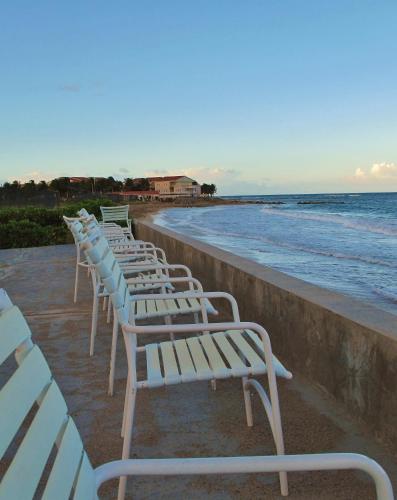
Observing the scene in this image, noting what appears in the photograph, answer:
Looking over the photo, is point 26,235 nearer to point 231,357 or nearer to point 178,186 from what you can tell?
point 231,357

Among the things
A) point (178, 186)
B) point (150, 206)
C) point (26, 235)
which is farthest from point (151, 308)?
point (178, 186)

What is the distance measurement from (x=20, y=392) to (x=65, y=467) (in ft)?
0.62

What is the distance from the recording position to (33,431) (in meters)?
1.02

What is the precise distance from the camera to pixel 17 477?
896 millimetres

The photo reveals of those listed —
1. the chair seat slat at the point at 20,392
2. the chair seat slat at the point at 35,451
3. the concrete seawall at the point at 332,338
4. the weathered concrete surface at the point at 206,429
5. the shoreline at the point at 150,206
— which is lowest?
the shoreline at the point at 150,206

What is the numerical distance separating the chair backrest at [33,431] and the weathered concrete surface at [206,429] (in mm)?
1025

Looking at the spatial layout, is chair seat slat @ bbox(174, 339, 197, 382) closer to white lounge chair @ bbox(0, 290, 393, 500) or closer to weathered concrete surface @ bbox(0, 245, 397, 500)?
weathered concrete surface @ bbox(0, 245, 397, 500)

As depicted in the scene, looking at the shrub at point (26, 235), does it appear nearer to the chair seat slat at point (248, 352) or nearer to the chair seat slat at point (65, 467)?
the chair seat slat at point (248, 352)

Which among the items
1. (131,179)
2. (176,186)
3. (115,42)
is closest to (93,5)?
(115,42)

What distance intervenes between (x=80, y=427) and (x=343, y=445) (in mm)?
1315

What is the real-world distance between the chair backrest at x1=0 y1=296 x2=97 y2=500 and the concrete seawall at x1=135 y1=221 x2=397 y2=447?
1.57 meters

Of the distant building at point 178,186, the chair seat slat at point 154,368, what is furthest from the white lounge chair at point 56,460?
the distant building at point 178,186

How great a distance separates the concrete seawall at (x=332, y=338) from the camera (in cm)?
229

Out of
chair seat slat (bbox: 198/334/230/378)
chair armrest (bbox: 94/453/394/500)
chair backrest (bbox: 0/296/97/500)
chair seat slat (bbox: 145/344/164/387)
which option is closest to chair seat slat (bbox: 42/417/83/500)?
chair backrest (bbox: 0/296/97/500)
